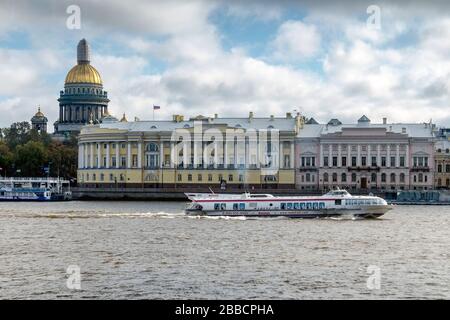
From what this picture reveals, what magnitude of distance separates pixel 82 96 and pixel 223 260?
99.9m

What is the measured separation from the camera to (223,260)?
27.2m

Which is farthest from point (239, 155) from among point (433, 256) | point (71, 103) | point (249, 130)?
point (433, 256)

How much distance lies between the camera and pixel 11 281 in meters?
23.1

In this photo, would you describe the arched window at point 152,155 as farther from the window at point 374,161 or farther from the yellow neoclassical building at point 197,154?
the window at point 374,161

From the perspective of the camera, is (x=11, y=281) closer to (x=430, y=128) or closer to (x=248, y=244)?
(x=248, y=244)

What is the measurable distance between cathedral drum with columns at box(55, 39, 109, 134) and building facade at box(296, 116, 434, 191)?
45.5 m

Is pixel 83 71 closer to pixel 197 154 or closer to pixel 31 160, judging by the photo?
→ pixel 31 160

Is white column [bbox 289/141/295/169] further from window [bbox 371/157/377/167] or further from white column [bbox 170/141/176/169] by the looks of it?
white column [bbox 170/141/176/169]

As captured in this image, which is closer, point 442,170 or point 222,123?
point 222,123

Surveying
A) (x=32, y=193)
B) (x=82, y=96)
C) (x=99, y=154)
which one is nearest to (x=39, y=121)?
(x=82, y=96)

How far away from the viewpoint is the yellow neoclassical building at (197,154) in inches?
3324

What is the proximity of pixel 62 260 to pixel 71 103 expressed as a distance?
99.9 meters

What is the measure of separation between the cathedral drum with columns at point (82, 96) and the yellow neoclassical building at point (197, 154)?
36.4 metres

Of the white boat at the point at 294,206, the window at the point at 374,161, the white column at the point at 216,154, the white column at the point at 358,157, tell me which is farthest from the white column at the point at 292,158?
the white boat at the point at 294,206
